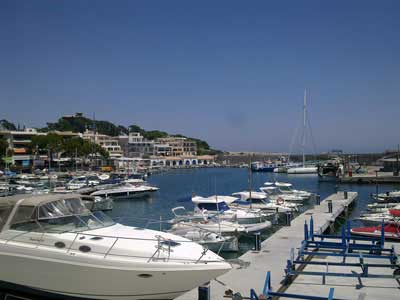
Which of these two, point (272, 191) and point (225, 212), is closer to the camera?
point (225, 212)

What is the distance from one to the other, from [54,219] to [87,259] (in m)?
Result: 2.12

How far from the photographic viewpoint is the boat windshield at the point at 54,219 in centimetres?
1239

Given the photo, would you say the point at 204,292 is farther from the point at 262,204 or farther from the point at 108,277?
the point at 262,204

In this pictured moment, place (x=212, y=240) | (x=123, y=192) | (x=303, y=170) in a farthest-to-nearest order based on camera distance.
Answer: (x=303, y=170) < (x=123, y=192) < (x=212, y=240)

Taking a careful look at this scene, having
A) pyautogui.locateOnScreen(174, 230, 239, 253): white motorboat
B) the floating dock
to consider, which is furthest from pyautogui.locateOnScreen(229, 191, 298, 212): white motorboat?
the floating dock

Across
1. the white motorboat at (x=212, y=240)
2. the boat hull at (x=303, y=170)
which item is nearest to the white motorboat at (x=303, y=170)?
the boat hull at (x=303, y=170)

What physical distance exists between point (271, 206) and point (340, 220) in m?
5.73

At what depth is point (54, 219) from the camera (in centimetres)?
1257

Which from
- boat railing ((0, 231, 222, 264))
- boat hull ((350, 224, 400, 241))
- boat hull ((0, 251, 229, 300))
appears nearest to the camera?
boat hull ((0, 251, 229, 300))

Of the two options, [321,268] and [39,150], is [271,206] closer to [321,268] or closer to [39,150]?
[321,268]

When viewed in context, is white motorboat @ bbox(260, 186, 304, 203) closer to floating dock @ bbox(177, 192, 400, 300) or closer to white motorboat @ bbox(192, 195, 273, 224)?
white motorboat @ bbox(192, 195, 273, 224)

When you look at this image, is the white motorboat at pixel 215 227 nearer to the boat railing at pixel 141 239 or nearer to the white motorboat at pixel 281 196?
the boat railing at pixel 141 239

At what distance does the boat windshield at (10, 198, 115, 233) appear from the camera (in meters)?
12.4

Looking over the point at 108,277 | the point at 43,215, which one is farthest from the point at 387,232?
the point at 43,215
